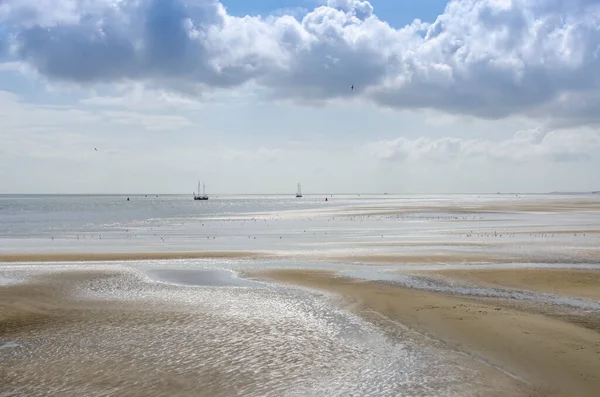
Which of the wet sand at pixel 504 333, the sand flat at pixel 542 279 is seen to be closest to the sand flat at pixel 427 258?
the sand flat at pixel 542 279

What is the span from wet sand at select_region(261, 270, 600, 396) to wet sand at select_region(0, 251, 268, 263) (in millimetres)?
14515

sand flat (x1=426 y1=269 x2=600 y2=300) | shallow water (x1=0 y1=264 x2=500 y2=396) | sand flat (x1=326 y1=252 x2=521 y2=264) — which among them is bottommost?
sand flat (x1=326 y1=252 x2=521 y2=264)

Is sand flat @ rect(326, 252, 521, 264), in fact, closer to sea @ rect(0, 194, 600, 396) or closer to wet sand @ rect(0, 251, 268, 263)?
sea @ rect(0, 194, 600, 396)

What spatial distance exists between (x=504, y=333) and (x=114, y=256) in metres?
27.4

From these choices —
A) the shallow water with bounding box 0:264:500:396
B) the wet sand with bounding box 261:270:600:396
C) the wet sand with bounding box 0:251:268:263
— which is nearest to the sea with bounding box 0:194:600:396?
the shallow water with bounding box 0:264:500:396

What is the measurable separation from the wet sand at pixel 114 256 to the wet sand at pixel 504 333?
14.5 m

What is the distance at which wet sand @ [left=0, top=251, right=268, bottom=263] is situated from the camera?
33.4 m

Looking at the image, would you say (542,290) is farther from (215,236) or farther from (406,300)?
(215,236)

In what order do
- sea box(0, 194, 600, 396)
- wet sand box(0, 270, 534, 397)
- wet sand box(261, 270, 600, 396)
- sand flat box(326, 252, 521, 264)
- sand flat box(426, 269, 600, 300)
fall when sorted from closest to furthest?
wet sand box(0, 270, 534, 397)
sea box(0, 194, 600, 396)
wet sand box(261, 270, 600, 396)
sand flat box(426, 269, 600, 300)
sand flat box(326, 252, 521, 264)

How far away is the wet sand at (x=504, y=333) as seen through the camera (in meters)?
11.6

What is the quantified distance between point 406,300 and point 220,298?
7314 mm

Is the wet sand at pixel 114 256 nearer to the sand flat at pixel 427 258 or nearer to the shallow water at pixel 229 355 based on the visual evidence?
the sand flat at pixel 427 258

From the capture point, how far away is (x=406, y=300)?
756 inches

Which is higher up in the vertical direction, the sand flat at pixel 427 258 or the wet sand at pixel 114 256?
the wet sand at pixel 114 256
